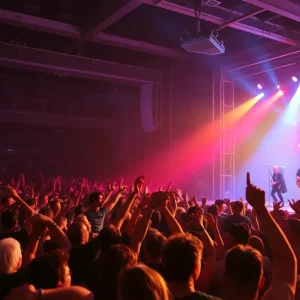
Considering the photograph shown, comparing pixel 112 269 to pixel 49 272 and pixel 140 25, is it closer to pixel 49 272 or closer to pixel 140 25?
pixel 49 272

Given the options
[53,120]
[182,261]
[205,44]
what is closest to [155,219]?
[182,261]

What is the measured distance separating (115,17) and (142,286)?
8212 millimetres

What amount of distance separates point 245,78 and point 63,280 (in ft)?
39.2

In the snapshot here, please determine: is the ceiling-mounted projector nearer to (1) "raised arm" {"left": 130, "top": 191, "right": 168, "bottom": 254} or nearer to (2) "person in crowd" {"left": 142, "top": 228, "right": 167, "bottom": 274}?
(1) "raised arm" {"left": 130, "top": 191, "right": 168, "bottom": 254}

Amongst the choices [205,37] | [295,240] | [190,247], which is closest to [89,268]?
[190,247]

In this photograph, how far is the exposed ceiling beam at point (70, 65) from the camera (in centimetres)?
994

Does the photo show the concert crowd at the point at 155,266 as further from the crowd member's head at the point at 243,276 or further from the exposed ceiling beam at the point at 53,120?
the exposed ceiling beam at the point at 53,120

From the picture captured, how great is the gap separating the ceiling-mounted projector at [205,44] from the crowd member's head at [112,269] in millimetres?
6459

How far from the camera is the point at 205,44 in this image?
7.98 meters

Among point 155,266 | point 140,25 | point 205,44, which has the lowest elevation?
point 155,266

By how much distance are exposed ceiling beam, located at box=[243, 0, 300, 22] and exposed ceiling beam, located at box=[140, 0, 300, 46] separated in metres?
1.20

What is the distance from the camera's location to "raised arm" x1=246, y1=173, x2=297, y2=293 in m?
1.82

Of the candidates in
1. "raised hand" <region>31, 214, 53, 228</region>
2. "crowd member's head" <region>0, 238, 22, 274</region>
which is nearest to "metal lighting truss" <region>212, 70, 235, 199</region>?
"raised hand" <region>31, 214, 53, 228</region>

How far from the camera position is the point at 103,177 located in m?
16.0
